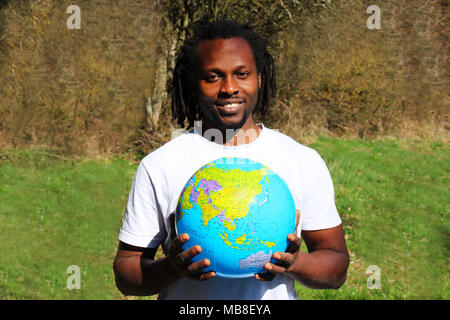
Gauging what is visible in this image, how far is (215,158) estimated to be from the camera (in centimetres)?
227

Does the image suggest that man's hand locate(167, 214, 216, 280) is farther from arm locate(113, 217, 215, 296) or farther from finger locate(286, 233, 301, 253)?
finger locate(286, 233, 301, 253)

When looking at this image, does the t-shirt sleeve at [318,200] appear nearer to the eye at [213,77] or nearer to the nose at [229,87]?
the nose at [229,87]

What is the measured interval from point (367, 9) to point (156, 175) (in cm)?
1556

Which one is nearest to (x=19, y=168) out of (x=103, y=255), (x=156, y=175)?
(x=103, y=255)

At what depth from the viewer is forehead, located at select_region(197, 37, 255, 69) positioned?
2244 mm

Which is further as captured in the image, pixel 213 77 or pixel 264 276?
pixel 213 77

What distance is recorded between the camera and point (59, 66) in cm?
1208

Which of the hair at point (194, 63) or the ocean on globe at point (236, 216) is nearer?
the ocean on globe at point (236, 216)

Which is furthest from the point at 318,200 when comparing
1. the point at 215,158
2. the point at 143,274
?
the point at 143,274

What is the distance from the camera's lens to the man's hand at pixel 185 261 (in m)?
1.96

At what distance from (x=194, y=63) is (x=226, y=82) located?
0.24 meters

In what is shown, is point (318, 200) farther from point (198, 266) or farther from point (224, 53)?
point (224, 53)

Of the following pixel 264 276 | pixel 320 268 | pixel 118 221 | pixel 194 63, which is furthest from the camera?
pixel 118 221

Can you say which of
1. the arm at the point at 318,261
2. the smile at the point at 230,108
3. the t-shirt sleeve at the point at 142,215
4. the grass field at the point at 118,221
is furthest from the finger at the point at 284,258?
the grass field at the point at 118,221
